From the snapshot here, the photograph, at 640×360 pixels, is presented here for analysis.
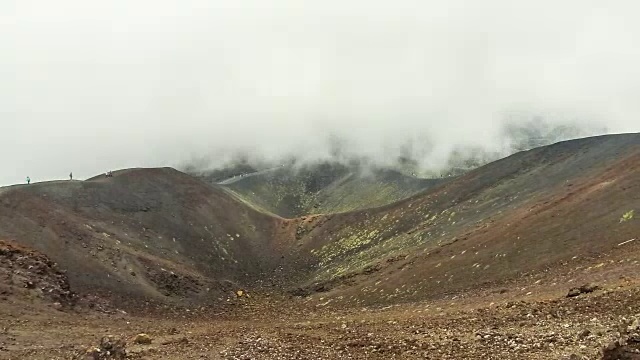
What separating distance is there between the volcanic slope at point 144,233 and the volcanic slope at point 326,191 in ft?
152

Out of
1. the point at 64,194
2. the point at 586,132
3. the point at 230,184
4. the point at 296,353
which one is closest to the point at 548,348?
the point at 296,353

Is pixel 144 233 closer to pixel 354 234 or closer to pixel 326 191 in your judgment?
pixel 354 234

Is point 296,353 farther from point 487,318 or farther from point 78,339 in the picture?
point 78,339

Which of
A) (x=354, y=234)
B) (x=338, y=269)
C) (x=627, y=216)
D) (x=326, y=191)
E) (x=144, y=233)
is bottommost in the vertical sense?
(x=338, y=269)

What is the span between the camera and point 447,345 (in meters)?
19.7

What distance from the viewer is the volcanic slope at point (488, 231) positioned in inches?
1608

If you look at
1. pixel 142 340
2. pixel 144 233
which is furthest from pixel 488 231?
pixel 144 233

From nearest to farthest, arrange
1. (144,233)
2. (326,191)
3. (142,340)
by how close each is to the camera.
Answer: (142,340), (144,233), (326,191)

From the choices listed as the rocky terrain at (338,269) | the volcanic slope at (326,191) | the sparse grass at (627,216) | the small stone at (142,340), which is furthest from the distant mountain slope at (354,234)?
the volcanic slope at (326,191)

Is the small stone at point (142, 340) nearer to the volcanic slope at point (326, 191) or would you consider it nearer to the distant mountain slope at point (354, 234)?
the distant mountain slope at point (354, 234)

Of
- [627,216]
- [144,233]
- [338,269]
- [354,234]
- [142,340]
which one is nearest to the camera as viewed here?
[142,340]

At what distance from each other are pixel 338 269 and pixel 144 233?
94.6 ft

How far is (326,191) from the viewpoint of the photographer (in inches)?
7215

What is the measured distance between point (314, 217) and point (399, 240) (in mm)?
37495
